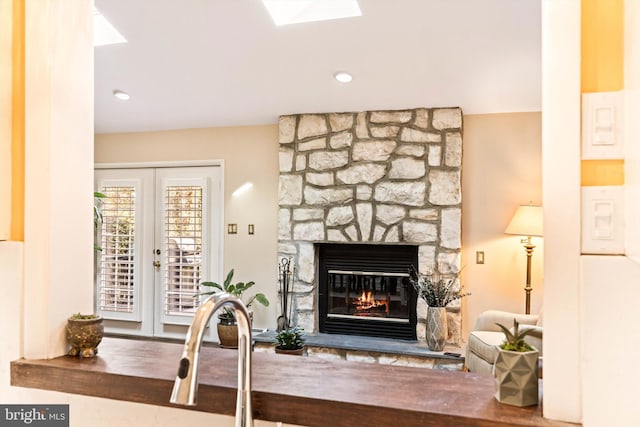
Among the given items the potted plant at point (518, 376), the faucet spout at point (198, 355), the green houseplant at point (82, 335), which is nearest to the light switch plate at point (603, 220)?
the potted plant at point (518, 376)

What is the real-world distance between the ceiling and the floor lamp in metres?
0.97

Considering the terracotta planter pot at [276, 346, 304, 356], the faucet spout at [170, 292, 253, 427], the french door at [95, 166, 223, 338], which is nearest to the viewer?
the faucet spout at [170, 292, 253, 427]

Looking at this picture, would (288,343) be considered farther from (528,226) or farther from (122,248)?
(122,248)

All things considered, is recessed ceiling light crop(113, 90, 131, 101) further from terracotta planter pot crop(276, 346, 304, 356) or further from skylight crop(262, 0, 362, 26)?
terracotta planter pot crop(276, 346, 304, 356)

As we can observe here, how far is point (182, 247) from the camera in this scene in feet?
18.6

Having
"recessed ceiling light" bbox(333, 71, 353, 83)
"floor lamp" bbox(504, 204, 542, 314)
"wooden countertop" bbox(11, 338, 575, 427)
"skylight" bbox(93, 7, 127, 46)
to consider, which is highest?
"skylight" bbox(93, 7, 127, 46)

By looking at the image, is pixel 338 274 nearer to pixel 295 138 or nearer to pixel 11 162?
pixel 295 138

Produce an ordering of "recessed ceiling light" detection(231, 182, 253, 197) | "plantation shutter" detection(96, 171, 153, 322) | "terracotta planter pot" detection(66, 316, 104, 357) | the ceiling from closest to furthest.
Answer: "terracotta planter pot" detection(66, 316, 104, 357) → the ceiling → "recessed ceiling light" detection(231, 182, 253, 197) → "plantation shutter" detection(96, 171, 153, 322)

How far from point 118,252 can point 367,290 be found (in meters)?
2.97

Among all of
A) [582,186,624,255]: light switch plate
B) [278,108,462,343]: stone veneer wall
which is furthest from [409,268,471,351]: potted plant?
[582,186,624,255]: light switch plate

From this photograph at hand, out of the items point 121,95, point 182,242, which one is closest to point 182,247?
point 182,242

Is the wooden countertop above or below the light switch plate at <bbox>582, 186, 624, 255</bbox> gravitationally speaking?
below

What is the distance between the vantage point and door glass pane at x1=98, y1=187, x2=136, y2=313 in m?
5.84

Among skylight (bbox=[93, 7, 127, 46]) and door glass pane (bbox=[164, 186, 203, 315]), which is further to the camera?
door glass pane (bbox=[164, 186, 203, 315])
